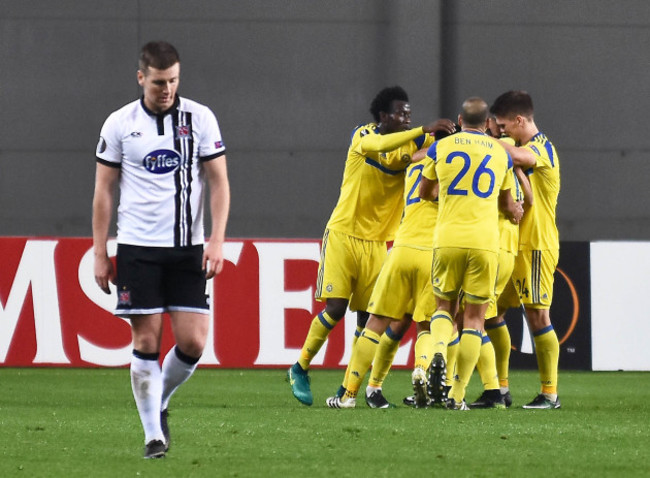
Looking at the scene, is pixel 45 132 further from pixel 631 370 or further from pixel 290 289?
pixel 631 370

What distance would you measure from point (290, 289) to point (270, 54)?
14.0 ft

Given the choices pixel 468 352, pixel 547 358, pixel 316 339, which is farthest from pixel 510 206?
pixel 316 339

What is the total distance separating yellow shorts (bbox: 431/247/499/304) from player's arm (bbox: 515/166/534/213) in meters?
0.71

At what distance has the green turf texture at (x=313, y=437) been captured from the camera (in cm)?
548

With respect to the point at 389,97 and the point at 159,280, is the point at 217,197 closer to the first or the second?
the point at 159,280

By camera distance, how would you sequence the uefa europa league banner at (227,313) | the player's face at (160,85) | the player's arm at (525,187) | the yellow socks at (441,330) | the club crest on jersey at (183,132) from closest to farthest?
the player's face at (160,85)
the club crest on jersey at (183,132)
the yellow socks at (441,330)
the player's arm at (525,187)
the uefa europa league banner at (227,313)

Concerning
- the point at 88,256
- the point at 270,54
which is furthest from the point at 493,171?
the point at 270,54

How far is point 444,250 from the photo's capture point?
7848 millimetres

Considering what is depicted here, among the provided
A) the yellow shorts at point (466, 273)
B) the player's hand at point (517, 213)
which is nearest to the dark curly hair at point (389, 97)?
the player's hand at point (517, 213)

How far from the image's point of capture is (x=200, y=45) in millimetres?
15828

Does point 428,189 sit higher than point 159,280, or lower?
higher

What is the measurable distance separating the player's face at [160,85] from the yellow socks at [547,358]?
378 cm

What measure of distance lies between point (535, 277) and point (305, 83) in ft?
25.2

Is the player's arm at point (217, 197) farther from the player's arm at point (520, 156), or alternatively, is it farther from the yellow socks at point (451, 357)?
the yellow socks at point (451, 357)
